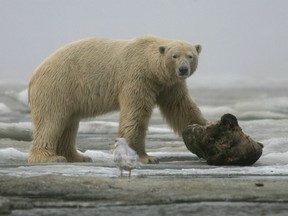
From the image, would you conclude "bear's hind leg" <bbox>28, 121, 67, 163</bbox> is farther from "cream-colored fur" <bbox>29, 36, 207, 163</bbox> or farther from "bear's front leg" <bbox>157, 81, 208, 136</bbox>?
"bear's front leg" <bbox>157, 81, 208, 136</bbox>

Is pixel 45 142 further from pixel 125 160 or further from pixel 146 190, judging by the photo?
pixel 146 190

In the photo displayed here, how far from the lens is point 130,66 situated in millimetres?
6625

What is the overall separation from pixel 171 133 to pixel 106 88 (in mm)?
4318

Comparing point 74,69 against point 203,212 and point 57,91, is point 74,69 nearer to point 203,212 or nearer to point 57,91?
point 57,91

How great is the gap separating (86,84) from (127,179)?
8.57ft

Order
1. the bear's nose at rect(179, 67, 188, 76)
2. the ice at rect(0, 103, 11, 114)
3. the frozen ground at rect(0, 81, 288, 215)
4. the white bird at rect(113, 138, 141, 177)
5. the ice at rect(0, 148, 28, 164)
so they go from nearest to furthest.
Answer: the frozen ground at rect(0, 81, 288, 215) → the white bird at rect(113, 138, 141, 177) → the bear's nose at rect(179, 67, 188, 76) → the ice at rect(0, 148, 28, 164) → the ice at rect(0, 103, 11, 114)

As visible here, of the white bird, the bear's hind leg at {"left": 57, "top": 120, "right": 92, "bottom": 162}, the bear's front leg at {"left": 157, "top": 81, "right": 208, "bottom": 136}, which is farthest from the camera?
the bear's hind leg at {"left": 57, "top": 120, "right": 92, "bottom": 162}

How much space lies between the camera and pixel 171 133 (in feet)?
35.9

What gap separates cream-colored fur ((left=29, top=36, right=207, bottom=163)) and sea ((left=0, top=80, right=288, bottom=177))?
34cm

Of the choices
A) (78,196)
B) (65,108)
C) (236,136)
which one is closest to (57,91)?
(65,108)

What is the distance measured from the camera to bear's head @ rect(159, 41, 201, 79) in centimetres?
630

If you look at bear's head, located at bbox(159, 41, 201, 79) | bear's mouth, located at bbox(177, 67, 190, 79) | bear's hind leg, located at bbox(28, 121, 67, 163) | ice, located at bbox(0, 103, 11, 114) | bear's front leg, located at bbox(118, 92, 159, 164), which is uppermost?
bear's head, located at bbox(159, 41, 201, 79)

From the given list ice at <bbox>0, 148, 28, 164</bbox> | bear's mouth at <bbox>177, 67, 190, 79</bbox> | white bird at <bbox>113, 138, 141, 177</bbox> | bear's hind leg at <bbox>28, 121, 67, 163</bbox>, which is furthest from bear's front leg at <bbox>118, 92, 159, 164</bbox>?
white bird at <bbox>113, 138, 141, 177</bbox>

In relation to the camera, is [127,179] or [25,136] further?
[25,136]
